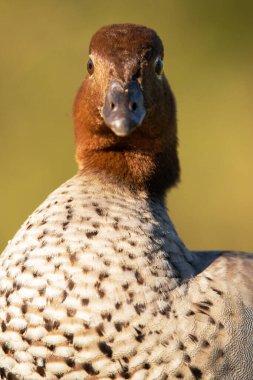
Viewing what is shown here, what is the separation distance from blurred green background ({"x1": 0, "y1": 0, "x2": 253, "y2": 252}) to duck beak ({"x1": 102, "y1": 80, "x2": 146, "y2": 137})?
354cm

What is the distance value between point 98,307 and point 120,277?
0.36 feet

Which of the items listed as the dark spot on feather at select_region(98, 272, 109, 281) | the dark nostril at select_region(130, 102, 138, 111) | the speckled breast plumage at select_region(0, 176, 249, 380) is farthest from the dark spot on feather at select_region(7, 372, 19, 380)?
the dark nostril at select_region(130, 102, 138, 111)

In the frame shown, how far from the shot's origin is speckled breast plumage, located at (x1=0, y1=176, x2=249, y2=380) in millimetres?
2547

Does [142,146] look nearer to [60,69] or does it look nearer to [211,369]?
[211,369]

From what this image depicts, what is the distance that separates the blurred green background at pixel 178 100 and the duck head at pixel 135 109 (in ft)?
10.7

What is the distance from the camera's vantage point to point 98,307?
2570mm

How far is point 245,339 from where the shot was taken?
2.65 meters

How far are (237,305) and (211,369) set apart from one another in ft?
0.71

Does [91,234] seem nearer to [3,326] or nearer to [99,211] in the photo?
[99,211]

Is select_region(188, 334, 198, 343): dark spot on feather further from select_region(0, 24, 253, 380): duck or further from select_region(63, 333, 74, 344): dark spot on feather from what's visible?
select_region(63, 333, 74, 344): dark spot on feather

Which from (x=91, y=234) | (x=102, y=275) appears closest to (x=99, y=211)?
(x=91, y=234)

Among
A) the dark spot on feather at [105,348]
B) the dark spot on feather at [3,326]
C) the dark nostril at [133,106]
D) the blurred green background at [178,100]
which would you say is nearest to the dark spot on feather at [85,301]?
the dark spot on feather at [105,348]

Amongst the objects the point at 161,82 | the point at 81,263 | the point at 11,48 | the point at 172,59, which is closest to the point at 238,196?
the point at 172,59

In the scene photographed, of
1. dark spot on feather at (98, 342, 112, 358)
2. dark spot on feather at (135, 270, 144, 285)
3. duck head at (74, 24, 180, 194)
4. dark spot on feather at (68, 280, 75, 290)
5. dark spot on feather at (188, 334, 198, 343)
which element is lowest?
dark spot on feather at (98, 342, 112, 358)
